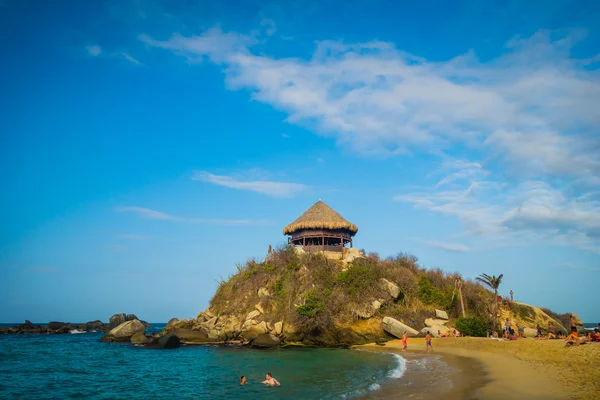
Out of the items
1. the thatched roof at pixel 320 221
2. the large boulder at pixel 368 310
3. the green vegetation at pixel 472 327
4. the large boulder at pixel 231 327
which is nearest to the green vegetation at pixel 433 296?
the green vegetation at pixel 472 327

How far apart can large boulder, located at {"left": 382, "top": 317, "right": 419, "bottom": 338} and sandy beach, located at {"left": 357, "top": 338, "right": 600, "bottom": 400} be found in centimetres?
602

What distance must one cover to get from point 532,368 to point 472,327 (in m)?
15.3

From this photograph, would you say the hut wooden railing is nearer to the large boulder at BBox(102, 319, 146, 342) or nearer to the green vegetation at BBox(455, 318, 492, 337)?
A: the green vegetation at BBox(455, 318, 492, 337)

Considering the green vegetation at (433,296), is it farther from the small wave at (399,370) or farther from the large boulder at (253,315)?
the large boulder at (253,315)

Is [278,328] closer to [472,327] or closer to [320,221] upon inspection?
[320,221]

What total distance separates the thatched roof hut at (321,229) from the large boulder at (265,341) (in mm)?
12251

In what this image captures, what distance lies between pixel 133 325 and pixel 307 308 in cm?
2202

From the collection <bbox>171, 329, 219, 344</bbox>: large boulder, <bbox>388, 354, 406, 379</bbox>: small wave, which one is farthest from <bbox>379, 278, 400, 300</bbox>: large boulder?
<bbox>171, 329, 219, 344</bbox>: large boulder

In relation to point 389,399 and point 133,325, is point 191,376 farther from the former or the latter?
point 133,325

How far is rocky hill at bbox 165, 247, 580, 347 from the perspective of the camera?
110ft

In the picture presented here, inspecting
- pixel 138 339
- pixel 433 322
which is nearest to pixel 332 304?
pixel 433 322

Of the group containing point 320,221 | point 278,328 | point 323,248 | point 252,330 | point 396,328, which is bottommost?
point 252,330

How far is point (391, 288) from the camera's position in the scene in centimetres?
3603

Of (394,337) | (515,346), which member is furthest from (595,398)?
(394,337)
